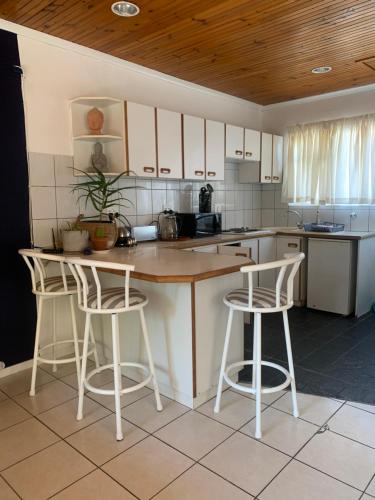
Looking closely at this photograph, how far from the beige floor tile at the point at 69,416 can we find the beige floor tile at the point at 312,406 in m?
1.05

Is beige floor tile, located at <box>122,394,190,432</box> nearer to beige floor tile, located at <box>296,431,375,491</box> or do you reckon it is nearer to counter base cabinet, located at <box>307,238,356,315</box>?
beige floor tile, located at <box>296,431,375,491</box>

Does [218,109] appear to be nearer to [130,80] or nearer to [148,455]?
[130,80]

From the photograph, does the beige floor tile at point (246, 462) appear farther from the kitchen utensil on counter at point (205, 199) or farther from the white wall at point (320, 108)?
the white wall at point (320, 108)

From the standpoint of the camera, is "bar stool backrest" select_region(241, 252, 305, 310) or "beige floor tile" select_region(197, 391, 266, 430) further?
"beige floor tile" select_region(197, 391, 266, 430)

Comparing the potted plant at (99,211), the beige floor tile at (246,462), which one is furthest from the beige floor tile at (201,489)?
the potted plant at (99,211)

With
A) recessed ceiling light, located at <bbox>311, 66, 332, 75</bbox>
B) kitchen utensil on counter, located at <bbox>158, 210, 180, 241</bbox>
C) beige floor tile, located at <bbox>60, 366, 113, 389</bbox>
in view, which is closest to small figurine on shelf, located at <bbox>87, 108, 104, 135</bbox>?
kitchen utensil on counter, located at <bbox>158, 210, 180, 241</bbox>

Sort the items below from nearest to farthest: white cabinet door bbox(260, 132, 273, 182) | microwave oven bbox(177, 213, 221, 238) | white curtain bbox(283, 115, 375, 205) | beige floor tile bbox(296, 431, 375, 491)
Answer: beige floor tile bbox(296, 431, 375, 491) → microwave oven bbox(177, 213, 221, 238) → white curtain bbox(283, 115, 375, 205) → white cabinet door bbox(260, 132, 273, 182)

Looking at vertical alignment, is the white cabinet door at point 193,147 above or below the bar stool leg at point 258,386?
above

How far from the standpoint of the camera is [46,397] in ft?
7.61

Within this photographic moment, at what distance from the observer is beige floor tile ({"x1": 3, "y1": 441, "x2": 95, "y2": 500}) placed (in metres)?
1.57

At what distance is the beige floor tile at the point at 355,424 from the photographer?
6.20 ft

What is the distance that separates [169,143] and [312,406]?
7.74 ft

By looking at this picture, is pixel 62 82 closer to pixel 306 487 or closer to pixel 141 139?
pixel 141 139

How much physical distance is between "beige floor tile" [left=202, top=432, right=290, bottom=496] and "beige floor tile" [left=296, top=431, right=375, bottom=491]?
14 cm
